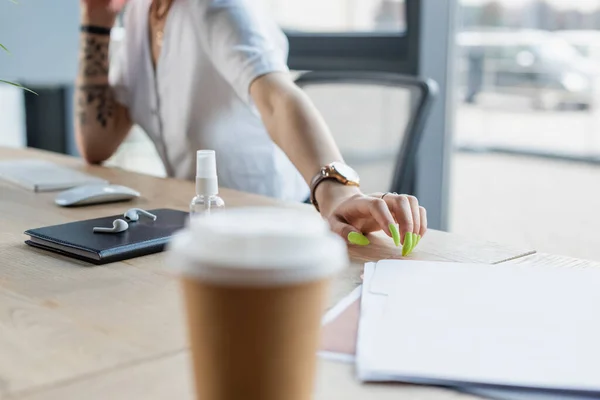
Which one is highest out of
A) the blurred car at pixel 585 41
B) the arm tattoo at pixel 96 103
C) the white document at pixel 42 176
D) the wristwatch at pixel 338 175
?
the blurred car at pixel 585 41

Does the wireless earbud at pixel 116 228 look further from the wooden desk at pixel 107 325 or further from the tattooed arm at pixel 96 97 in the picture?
the tattooed arm at pixel 96 97

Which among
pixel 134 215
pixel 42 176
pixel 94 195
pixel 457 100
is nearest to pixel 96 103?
pixel 42 176

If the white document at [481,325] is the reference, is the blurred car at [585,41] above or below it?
above

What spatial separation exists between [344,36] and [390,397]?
234 centimetres

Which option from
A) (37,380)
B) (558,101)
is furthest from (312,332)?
(558,101)

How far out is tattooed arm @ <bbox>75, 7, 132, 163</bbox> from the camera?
6.22ft

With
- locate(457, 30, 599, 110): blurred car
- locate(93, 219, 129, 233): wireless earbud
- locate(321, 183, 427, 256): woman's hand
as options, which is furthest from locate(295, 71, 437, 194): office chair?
locate(457, 30, 599, 110): blurred car

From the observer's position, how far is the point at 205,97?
1746mm

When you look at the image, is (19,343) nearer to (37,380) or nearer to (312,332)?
(37,380)

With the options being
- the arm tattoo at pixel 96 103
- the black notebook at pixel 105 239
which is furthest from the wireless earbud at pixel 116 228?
the arm tattoo at pixel 96 103

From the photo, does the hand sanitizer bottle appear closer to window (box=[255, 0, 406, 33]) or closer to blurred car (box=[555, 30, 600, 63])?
window (box=[255, 0, 406, 33])

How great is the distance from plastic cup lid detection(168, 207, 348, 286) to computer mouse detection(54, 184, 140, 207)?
0.93m

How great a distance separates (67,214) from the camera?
4.13 feet

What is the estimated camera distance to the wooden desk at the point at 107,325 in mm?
588
